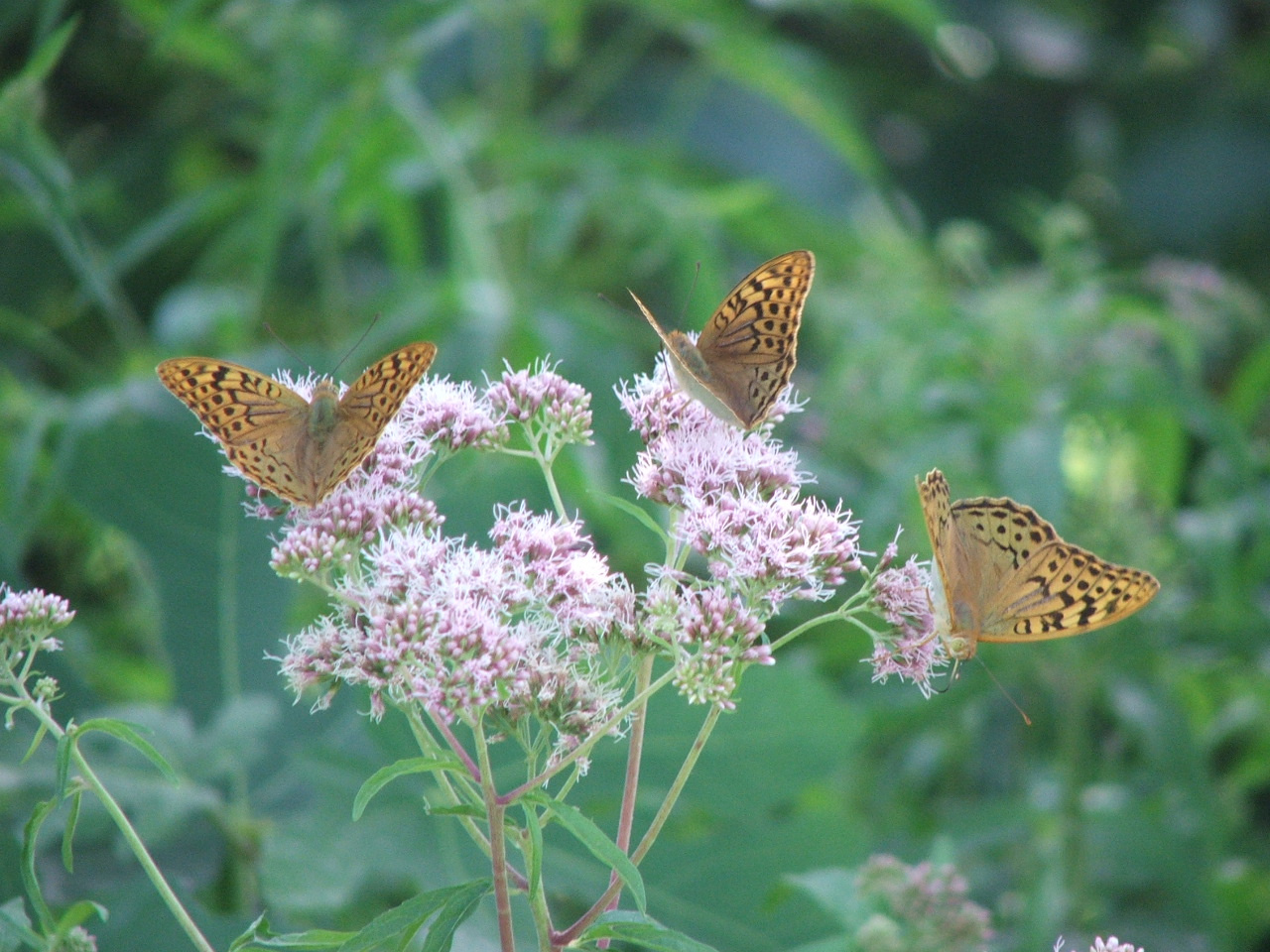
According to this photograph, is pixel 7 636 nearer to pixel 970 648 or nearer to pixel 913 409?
pixel 970 648

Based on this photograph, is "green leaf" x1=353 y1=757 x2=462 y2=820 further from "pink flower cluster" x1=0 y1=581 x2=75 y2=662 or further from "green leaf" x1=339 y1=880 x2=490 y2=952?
"pink flower cluster" x1=0 y1=581 x2=75 y2=662

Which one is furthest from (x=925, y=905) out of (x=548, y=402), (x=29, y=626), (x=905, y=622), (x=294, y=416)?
(x=29, y=626)

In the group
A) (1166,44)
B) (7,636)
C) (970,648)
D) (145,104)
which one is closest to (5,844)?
(7,636)

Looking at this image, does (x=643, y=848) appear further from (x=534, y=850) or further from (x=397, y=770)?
(x=397, y=770)

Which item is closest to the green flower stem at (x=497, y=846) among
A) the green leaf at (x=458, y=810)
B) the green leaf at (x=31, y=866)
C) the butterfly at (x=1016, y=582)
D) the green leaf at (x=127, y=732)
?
the green leaf at (x=458, y=810)

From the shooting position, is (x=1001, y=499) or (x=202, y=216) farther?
(x=202, y=216)

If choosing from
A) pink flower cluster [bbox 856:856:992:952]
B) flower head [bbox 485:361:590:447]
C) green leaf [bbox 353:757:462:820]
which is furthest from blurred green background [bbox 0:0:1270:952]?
green leaf [bbox 353:757:462:820]
